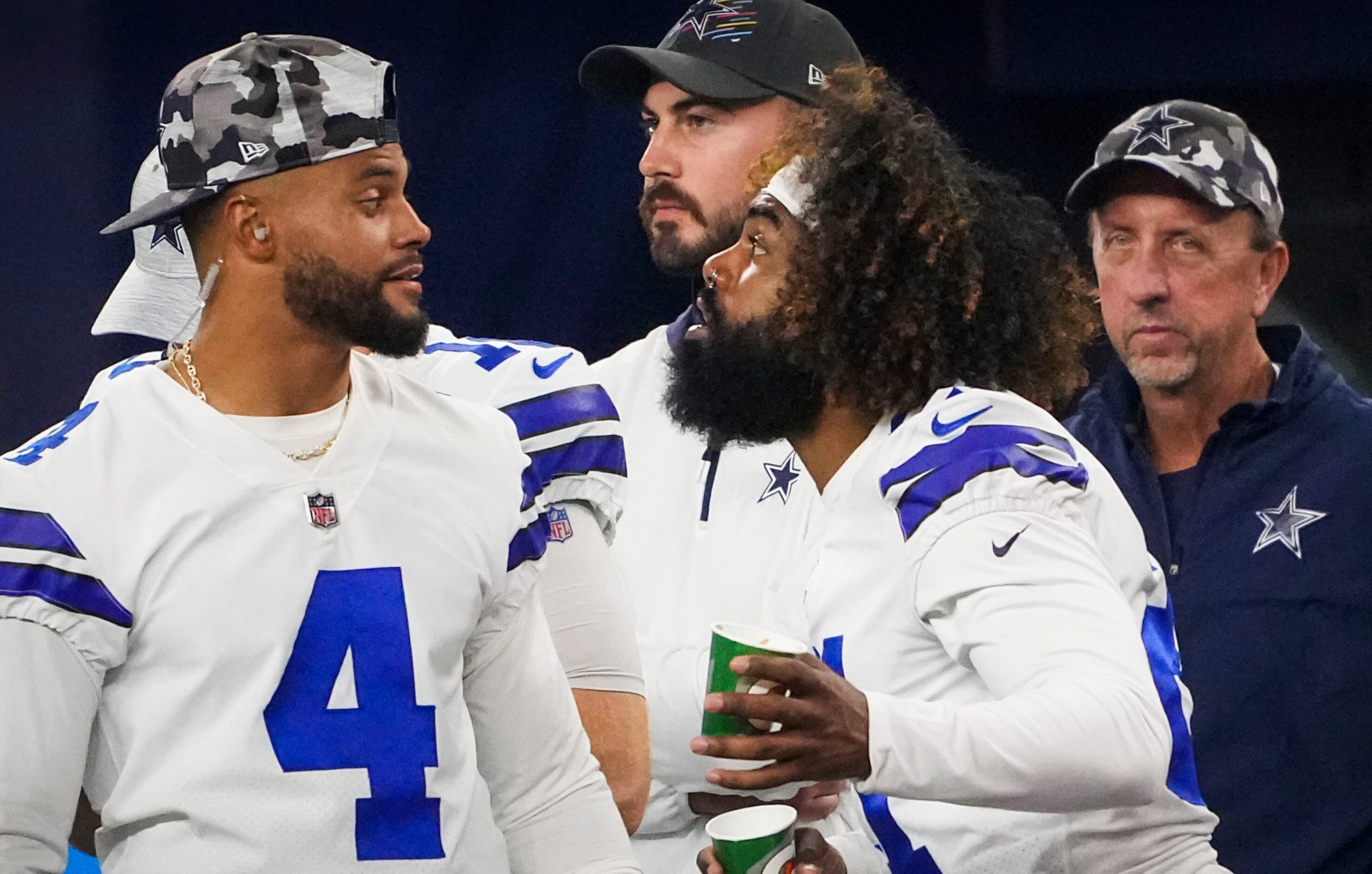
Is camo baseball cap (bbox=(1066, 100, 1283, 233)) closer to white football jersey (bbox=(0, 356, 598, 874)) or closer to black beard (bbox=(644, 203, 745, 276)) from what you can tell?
black beard (bbox=(644, 203, 745, 276))

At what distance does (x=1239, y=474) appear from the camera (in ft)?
8.56

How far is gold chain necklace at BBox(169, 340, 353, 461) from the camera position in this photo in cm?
152

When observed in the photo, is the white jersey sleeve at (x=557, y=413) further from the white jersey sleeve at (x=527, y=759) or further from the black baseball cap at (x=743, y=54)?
the black baseball cap at (x=743, y=54)

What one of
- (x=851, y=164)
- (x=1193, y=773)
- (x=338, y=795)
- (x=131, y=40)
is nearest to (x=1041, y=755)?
(x=1193, y=773)

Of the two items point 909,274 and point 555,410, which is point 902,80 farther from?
point 555,410

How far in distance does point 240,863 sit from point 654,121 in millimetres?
1810

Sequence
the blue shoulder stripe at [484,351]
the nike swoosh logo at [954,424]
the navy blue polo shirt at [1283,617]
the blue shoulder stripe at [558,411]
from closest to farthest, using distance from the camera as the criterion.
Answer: the nike swoosh logo at [954,424] < the blue shoulder stripe at [558,411] < the blue shoulder stripe at [484,351] < the navy blue polo shirt at [1283,617]

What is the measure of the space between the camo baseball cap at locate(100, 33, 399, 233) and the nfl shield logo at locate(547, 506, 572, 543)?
19.2 inches

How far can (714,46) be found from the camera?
2.87 m

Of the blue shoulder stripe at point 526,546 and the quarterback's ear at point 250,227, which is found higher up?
the quarterback's ear at point 250,227

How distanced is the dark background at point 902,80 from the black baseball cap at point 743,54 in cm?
66

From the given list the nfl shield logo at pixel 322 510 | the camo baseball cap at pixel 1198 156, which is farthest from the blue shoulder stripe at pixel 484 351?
the camo baseball cap at pixel 1198 156

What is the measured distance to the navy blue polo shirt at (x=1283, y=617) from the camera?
2.46 meters

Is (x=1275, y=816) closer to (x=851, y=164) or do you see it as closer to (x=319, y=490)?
(x=851, y=164)
